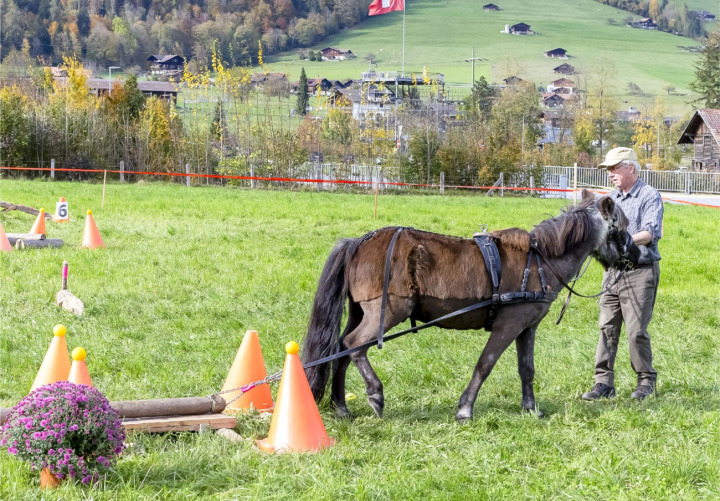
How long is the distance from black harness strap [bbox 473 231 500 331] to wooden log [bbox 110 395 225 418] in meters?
2.07

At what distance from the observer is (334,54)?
6378 inches

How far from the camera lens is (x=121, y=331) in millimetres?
8352

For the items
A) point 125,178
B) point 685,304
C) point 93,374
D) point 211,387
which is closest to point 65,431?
point 211,387

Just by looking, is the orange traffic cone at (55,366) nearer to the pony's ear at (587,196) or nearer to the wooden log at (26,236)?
the pony's ear at (587,196)

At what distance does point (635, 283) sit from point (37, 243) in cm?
1050

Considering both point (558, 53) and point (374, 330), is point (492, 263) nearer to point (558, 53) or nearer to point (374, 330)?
point (374, 330)

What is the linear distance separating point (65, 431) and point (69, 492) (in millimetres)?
319

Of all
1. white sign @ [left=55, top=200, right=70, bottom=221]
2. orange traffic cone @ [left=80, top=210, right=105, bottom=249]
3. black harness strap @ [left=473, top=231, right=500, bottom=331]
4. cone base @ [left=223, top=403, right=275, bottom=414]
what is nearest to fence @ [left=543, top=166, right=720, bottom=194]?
white sign @ [left=55, top=200, right=70, bottom=221]

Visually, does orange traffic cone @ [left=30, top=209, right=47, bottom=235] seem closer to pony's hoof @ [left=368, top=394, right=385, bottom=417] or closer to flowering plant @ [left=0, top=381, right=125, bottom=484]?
pony's hoof @ [left=368, top=394, right=385, bottom=417]

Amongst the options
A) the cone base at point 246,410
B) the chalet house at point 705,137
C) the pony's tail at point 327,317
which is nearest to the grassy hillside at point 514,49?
the chalet house at point 705,137

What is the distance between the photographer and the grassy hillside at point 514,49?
13875 cm

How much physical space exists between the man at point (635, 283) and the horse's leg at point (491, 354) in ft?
3.87

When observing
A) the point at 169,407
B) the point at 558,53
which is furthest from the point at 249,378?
the point at 558,53

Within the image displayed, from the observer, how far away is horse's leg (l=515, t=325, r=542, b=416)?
19.8 feet
